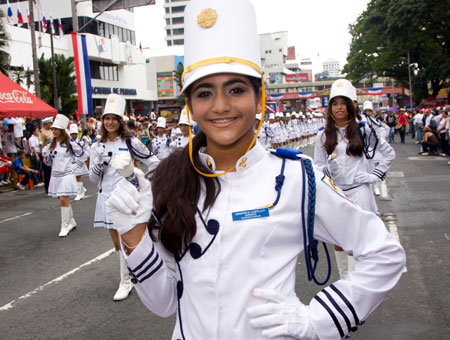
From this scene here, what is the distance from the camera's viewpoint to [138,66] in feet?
185

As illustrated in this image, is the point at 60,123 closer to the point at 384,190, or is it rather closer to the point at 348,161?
the point at 348,161

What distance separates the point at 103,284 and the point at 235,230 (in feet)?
14.8

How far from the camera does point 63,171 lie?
30.3 ft

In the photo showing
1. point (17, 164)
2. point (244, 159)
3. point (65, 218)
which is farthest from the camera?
point (17, 164)

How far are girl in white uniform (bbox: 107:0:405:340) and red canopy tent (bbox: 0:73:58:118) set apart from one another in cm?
1225

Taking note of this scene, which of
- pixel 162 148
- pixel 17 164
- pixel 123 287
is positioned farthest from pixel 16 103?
pixel 123 287

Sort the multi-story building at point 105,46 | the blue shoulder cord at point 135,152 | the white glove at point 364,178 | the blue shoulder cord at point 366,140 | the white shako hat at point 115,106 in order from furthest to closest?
the multi-story building at point 105,46
the blue shoulder cord at point 135,152
the white shako hat at point 115,106
the blue shoulder cord at point 366,140
the white glove at point 364,178

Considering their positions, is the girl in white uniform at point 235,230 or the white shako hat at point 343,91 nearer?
the girl in white uniform at point 235,230

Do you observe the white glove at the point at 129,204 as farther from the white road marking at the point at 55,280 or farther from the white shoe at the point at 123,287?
the white road marking at the point at 55,280

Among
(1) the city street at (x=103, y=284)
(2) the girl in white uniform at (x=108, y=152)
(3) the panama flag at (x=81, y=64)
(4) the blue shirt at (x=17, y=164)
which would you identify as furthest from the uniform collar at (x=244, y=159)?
(3) the panama flag at (x=81, y=64)

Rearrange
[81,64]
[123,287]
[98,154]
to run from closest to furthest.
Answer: [123,287] < [98,154] < [81,64]

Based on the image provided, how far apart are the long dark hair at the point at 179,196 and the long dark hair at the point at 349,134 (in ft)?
10.9

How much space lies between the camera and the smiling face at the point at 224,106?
187 cm

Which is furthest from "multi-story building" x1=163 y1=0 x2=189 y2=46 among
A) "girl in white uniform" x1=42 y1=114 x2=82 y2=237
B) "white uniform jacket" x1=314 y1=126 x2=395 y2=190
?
"white uniform jacket" x1=314 y1=126 x2=395 y2=190
